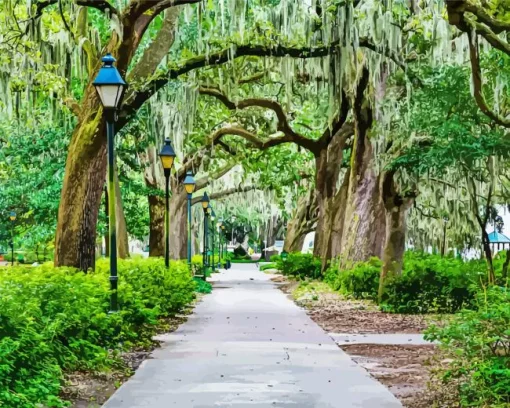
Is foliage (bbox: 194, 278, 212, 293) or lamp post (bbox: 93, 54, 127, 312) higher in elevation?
lamp post (bbox: 93, 54, 127, 312)

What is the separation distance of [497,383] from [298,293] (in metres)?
19.7

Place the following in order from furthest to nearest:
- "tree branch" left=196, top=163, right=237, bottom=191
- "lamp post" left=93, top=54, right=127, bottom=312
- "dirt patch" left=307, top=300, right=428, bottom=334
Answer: "tree branch" left=196, top=163, right=237, bottom=191 < "dirt patch" left=307, top=300, right=428, bottom=334 < "lamp post" left=93, top=54, right=127, bottom=312

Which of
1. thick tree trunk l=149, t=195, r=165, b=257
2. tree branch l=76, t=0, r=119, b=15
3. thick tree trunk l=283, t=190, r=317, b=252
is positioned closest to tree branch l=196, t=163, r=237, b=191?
thick tree trunk l=149, t=195, r=165, b=257

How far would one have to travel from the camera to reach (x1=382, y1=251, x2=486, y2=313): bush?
18078mm

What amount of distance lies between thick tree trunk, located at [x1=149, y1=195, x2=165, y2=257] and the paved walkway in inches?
678

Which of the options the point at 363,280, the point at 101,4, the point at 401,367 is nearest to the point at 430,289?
the point at 363,280

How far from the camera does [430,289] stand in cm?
1838

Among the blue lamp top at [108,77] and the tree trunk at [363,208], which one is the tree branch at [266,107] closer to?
the tree trunk at [363,208]

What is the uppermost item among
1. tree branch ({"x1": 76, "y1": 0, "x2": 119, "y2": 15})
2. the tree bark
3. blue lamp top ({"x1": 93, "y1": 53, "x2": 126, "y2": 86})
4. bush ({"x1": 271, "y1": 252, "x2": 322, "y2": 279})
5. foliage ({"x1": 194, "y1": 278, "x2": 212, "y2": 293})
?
tree branch ({"x1": 76, "y1": 0, "x2": 119, "y2": 15})

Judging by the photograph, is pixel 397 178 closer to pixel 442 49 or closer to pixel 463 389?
pixel 442 49

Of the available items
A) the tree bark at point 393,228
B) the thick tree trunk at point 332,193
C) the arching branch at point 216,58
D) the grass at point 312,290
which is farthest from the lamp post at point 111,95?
the thick tree trunk at point 332,193

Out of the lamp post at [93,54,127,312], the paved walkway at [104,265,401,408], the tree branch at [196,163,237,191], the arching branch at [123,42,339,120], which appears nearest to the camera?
the paved walkway at [104,265,401,408]

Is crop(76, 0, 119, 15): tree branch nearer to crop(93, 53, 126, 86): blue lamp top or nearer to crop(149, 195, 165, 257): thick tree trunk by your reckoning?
crop(93, 53, 126, 86): blue lamp top

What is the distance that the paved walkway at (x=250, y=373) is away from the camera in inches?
323
